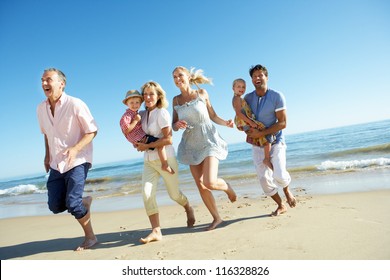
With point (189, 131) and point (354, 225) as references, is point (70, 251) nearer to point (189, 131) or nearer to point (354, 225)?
point (189, 131)

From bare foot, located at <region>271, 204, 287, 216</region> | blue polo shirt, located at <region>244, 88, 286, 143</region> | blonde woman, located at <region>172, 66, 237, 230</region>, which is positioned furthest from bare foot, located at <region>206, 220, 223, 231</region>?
blue polo shirt, located at <region>244, 88, 286, 143</region>

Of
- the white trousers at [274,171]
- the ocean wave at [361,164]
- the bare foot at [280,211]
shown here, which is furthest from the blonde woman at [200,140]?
the ocean wave at [361,164]

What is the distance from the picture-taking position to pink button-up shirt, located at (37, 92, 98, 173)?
3514 millimetres

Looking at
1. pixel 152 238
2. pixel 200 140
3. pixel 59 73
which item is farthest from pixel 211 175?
pixel 59 73

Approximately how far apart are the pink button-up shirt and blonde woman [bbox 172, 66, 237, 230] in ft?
4.03

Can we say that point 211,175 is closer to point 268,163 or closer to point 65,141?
point 268,163

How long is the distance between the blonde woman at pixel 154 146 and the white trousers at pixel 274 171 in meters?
1.34

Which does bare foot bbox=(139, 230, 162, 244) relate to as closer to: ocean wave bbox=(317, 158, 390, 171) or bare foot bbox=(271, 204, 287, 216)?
bare foot bbox=(271, 204, 287, 216)

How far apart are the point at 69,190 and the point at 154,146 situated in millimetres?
1174

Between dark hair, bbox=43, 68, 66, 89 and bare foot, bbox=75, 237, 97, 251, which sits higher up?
dark hair, bbox=43, 68, 66, 89

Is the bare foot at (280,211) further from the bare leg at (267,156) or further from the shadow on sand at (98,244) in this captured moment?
the bare leg at (267,156)

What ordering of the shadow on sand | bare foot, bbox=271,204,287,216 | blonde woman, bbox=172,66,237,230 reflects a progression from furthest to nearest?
1. bare foot, bbox=271,204,287,216
2. blonde woman, bbox=172,66,237,230
3. the shadow on sand
